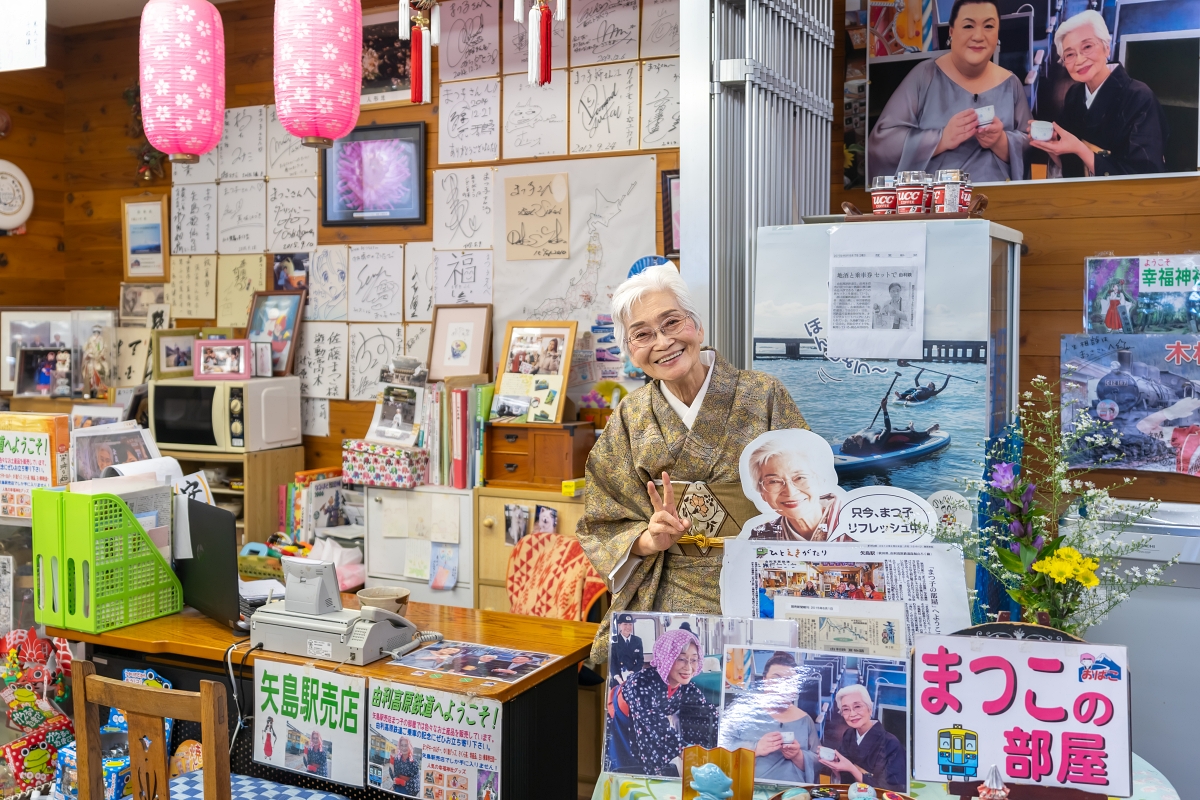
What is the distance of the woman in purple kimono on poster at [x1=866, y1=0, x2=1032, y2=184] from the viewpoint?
10.4ft

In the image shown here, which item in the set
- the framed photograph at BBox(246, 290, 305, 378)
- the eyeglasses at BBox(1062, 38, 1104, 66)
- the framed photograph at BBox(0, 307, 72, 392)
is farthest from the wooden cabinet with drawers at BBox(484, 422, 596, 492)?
the framed photograph at BBox(0, 307, 72, 392)

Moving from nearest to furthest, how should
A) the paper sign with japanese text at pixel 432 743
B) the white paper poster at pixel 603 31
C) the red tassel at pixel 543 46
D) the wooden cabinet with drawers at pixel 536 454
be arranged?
the paper sign with japanese text at pixel 432 743 → the red tassel at pixel 543 46 → the wooden cabinet with drawers at pixel 536 454 → the white paper poster at pixel 603 31

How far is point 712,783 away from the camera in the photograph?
4.65ft

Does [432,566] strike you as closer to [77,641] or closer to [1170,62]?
[77,641]

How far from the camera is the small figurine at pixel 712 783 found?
1.42 m

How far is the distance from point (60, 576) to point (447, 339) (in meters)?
2.03

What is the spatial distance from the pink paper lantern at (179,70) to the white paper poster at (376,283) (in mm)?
1694

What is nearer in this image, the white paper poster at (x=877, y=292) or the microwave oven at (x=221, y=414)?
the white paper poster at (x=877, y=292)

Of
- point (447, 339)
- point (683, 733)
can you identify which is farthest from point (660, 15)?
point (683, 733)

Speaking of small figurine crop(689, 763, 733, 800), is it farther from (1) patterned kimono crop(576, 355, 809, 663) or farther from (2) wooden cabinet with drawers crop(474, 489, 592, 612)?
(2) wooden cabinet with drawers crop(474, 489, 592, 612)

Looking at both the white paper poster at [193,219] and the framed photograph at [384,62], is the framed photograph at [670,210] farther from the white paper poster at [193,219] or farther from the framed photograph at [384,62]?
the white paper poster at [193,219]

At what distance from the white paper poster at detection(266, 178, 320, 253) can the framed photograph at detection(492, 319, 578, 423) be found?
4.17 feet

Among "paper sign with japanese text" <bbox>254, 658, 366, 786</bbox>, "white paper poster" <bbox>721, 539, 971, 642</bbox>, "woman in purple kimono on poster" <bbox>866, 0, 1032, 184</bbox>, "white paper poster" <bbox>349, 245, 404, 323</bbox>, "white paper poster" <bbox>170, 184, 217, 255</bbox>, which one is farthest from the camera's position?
"white paper poster" <bbox>170, 184, 217, 255</bbox>

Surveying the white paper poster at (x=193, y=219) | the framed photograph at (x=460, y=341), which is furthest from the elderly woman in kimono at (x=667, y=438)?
the white paper poster at (x=193, y=219)
